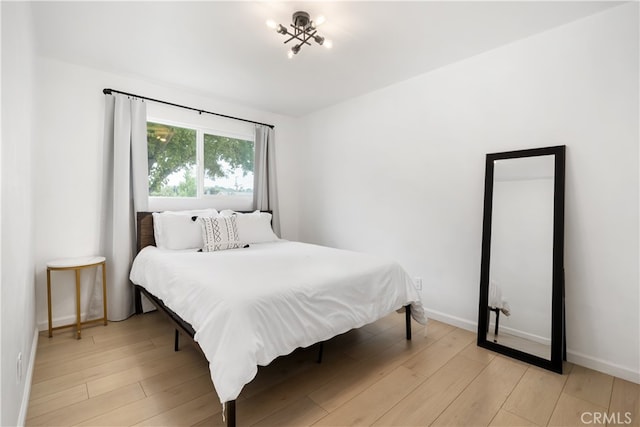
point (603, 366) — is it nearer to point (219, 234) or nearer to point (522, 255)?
point (522, 255)

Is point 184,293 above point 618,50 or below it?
below

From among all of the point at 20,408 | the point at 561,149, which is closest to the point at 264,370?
the point at 20,408

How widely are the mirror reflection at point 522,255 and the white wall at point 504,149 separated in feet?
0.47

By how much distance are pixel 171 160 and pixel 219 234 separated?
1.16 metres

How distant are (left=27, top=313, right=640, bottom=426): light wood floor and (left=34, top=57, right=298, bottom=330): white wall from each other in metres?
0.62

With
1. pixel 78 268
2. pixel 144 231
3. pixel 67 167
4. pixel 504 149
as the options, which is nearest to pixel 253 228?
pixel 144 231

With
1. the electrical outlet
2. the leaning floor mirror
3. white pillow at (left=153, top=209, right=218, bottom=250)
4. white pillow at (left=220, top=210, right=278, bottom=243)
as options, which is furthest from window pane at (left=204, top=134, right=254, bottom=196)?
the leaning floor mirror

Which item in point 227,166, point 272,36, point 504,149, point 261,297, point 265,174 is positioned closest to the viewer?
point 261,297

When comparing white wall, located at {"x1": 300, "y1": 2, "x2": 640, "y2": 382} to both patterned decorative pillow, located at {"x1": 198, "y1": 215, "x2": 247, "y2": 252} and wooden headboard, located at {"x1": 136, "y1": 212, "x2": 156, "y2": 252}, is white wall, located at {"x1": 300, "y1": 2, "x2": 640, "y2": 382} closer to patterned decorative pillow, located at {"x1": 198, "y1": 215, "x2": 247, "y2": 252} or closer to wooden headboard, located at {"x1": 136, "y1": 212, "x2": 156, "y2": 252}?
patterned decorative pillow, located at {"x1": 198, "y1": 215, "x2": 247, "y2": 252}

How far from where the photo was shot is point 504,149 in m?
2.52

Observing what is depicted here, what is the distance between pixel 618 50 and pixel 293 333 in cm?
276

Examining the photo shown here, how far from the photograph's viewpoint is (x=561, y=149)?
220 centimetres

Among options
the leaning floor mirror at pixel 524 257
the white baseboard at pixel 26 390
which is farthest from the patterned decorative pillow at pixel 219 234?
the leaning floor mirror at pixel 524 257

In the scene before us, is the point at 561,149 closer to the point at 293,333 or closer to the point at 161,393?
the point at 293,333
